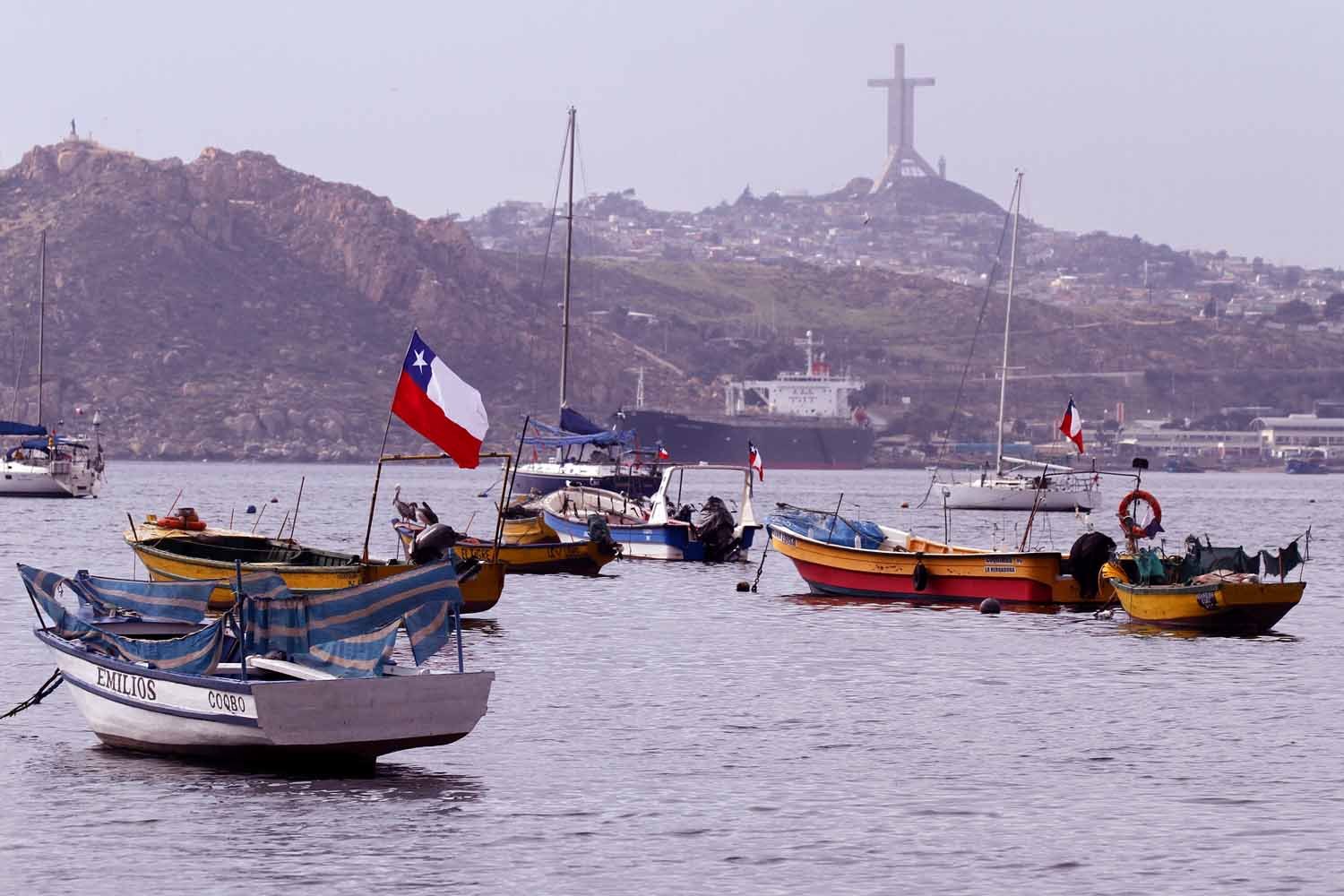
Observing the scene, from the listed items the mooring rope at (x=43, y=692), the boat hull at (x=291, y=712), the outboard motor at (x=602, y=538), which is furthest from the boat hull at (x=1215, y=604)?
the mooring rope at (x=43, y=692)

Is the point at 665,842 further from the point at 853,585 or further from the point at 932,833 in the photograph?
the point at 853,585

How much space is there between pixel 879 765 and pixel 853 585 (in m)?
27.5

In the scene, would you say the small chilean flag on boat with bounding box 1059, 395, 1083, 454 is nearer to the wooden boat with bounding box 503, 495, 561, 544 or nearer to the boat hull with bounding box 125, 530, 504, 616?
the wooden boat with bounding box 503, 495, 561, 544

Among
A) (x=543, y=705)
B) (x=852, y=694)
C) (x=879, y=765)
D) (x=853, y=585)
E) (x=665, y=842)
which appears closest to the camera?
(x=665, y=842)

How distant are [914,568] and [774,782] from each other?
2731 centimetres

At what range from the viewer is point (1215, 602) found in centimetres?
4338

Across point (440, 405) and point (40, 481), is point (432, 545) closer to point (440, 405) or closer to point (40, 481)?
point (440, 405)

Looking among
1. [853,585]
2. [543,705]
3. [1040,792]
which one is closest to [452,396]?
[543,705]

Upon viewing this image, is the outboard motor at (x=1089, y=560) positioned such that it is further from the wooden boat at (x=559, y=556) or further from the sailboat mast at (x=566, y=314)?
the sailboat mast at (x=566, y=314)

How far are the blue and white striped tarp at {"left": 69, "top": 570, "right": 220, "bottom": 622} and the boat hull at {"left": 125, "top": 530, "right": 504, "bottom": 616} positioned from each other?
10848 millimetres

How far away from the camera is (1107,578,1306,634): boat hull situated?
43312 mm

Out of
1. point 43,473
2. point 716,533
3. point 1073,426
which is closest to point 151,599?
point 716,533

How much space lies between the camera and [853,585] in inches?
2140

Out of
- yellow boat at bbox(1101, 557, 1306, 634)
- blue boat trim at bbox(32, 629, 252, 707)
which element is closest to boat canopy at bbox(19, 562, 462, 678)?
blue boat trim at bbox(32, 629, 252, 707)
